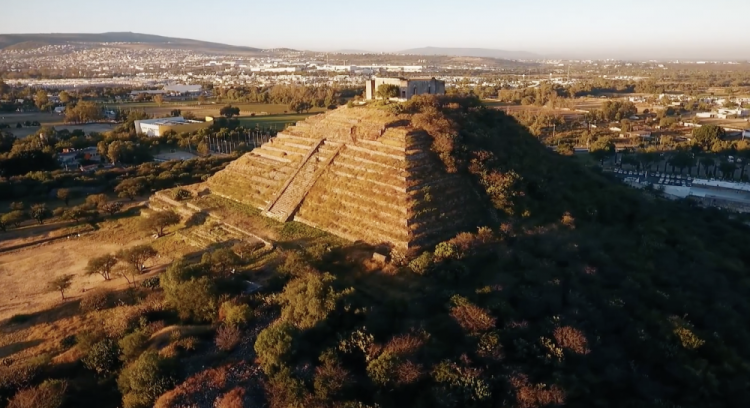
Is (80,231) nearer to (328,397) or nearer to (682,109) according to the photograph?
(328,397)

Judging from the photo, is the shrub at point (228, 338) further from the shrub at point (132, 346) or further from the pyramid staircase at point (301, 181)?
the pyramid staircase at point (301, 181)

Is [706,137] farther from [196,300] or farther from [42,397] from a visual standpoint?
[42,397]

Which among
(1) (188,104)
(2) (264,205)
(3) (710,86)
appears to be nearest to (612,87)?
(3) (710,86)

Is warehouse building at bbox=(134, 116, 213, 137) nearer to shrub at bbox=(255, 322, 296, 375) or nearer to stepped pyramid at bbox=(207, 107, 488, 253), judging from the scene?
stepped pyramid at bbox=(207, 107, 488, 253)

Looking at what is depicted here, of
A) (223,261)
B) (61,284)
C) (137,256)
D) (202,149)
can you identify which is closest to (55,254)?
(61,284)

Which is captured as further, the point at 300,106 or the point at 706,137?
the point at 300,106

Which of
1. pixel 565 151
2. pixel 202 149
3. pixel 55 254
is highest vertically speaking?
pixel 565 151

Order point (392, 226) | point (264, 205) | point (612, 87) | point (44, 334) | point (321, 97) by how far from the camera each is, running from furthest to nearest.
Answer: point (612, 87)
point (321, 97)
point (264, 205)
point (392, 226)
point (44, 334)

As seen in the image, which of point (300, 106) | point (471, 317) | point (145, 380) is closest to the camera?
point (145, 380)
